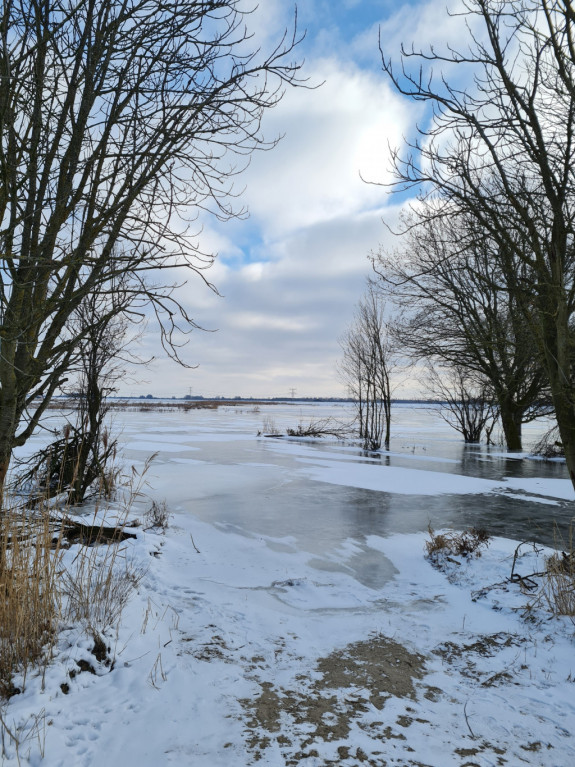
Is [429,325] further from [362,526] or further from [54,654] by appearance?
[54,654]

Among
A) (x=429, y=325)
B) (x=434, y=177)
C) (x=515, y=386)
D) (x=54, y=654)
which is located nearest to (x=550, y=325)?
(x=434, y=177)

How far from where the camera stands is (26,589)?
2.78 metres

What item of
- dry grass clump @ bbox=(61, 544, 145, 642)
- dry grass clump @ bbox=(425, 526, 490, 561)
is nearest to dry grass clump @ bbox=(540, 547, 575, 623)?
dry grass clump @ bbox=(425, 526, 490, 561)

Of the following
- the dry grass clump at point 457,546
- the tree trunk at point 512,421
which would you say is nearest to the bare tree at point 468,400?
the tree trunk at point 512,421

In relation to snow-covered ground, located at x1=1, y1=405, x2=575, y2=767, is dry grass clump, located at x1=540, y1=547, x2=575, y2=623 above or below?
above

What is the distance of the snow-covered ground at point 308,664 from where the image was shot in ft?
7.56

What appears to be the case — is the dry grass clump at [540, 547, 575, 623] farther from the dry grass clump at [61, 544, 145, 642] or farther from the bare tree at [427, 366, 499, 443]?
the bare tree at [427, 366, 499, 443]

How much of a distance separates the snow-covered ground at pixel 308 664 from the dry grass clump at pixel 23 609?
5.0 inches

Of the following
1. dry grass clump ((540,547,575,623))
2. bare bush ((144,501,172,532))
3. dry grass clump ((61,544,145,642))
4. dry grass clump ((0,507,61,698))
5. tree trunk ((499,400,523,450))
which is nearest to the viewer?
dry grass clump ((0,507,61,698))

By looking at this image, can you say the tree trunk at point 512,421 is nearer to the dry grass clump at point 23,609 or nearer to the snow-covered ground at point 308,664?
the snow-covered ground at point 308,664

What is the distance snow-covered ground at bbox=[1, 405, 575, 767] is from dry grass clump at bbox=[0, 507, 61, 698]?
128mm

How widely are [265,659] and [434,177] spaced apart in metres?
4.30

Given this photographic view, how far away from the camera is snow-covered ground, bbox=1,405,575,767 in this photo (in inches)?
90.7

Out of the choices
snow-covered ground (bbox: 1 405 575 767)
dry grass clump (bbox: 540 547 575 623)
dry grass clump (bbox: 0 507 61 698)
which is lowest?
snow-covered ground (bbox: 1 405 575 767)
